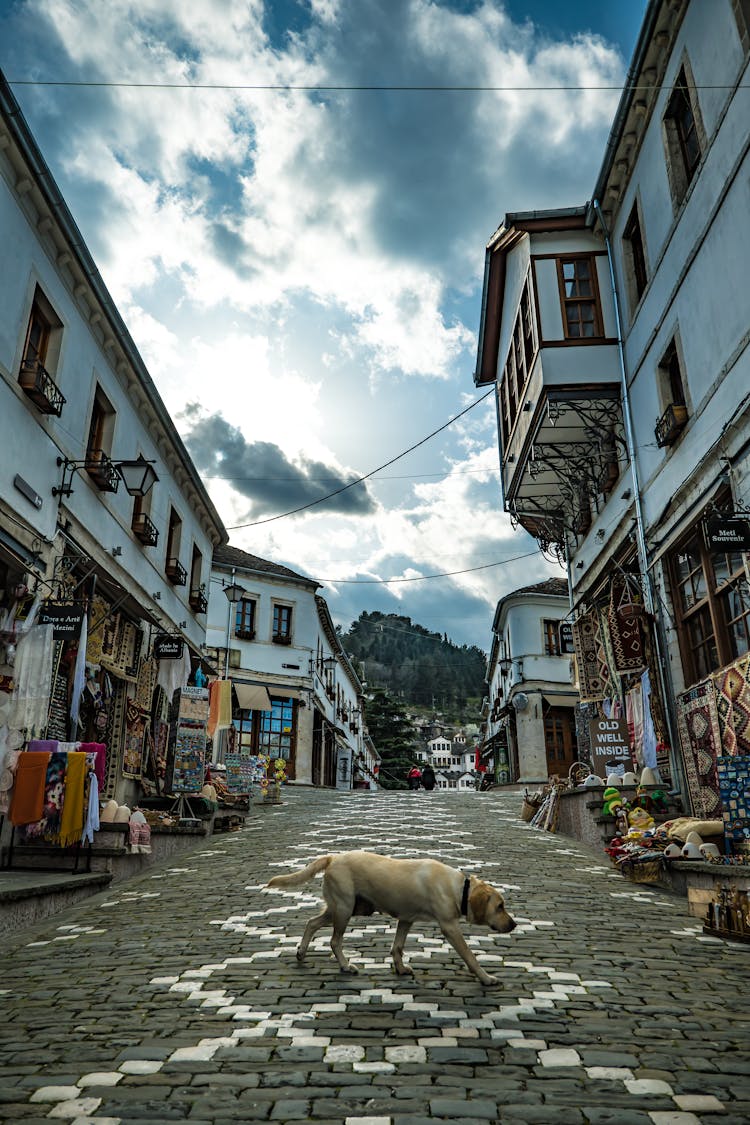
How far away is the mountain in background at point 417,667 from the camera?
161 meters

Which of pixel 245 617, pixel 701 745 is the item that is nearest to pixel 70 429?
pixel 701 745

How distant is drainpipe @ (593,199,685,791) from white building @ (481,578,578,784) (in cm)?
1716

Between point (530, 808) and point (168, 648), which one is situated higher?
point (168, 648)

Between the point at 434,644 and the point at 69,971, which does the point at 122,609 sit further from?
the point at 434,644

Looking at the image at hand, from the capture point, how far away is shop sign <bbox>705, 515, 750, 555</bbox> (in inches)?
350

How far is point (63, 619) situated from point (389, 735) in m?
59.3

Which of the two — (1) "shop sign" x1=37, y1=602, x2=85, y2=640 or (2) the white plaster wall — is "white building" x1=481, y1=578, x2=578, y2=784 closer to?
(2) the white plaster wall

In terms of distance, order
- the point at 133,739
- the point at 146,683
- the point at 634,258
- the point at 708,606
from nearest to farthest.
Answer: the point at 708,606
the point at 133,739
the point at 634,258
the point at 146,683

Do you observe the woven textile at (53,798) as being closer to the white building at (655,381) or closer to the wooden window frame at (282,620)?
the white building at (655,381)

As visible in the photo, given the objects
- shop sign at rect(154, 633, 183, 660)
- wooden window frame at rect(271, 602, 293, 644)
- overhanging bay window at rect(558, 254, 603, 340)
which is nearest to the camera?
overhanging bay window at rect(558, 254, 603, 340)

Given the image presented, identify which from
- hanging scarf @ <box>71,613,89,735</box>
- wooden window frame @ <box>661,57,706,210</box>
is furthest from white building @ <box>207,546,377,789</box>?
wooden window frame @ <box>661,57,706,210</box>

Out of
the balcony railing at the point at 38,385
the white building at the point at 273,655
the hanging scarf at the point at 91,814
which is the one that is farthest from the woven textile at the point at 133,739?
the white building at the point at 273,655

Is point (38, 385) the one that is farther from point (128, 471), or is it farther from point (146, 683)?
point (146, 683)

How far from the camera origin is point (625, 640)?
45.5ft
